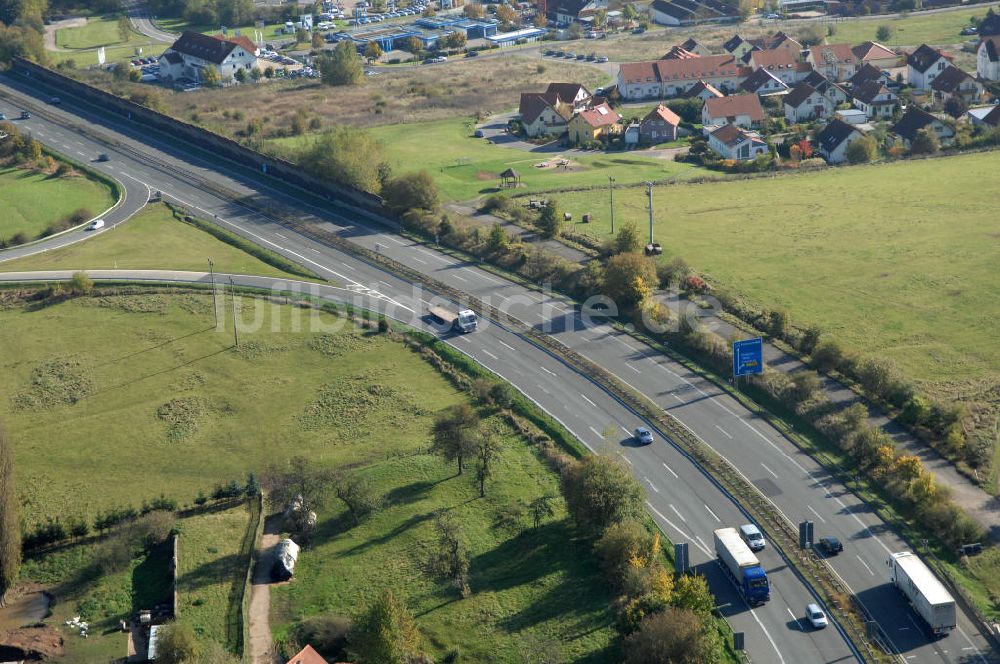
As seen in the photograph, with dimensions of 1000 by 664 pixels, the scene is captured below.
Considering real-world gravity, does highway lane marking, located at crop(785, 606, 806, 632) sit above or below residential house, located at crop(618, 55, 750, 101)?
below

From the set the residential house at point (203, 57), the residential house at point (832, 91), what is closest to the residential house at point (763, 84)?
the residential house at point (832, 91)

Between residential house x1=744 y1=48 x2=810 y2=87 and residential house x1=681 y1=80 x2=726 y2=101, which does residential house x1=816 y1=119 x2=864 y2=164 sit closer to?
residential house x1=681 y1=80 x2=726 y2=101

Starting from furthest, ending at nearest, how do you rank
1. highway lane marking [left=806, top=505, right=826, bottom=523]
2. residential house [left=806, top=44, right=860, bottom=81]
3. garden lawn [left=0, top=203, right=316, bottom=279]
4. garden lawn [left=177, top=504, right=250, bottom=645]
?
residential house [left=806, top=44, right=860, bottom=81]
garden lawn [left=0, top=203, right=316, bottom=279]
highway lane marking [left=806, top=505, right=826, bottom=523]
garden lawn [left=177, top=504, right=250, bottom=645]

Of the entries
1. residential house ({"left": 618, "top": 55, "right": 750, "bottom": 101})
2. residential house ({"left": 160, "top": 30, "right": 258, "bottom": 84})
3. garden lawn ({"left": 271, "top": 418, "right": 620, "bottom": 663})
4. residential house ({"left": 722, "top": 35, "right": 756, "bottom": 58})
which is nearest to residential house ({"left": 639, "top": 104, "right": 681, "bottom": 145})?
residential house ({"left": 618, "top": 55, "right": 750, "bottom": 101})

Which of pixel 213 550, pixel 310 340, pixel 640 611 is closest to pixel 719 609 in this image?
pixel 640 611

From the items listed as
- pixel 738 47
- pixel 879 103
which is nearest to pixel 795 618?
pixel 879 103

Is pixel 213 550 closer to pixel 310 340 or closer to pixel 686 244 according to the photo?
pixel 310 340
